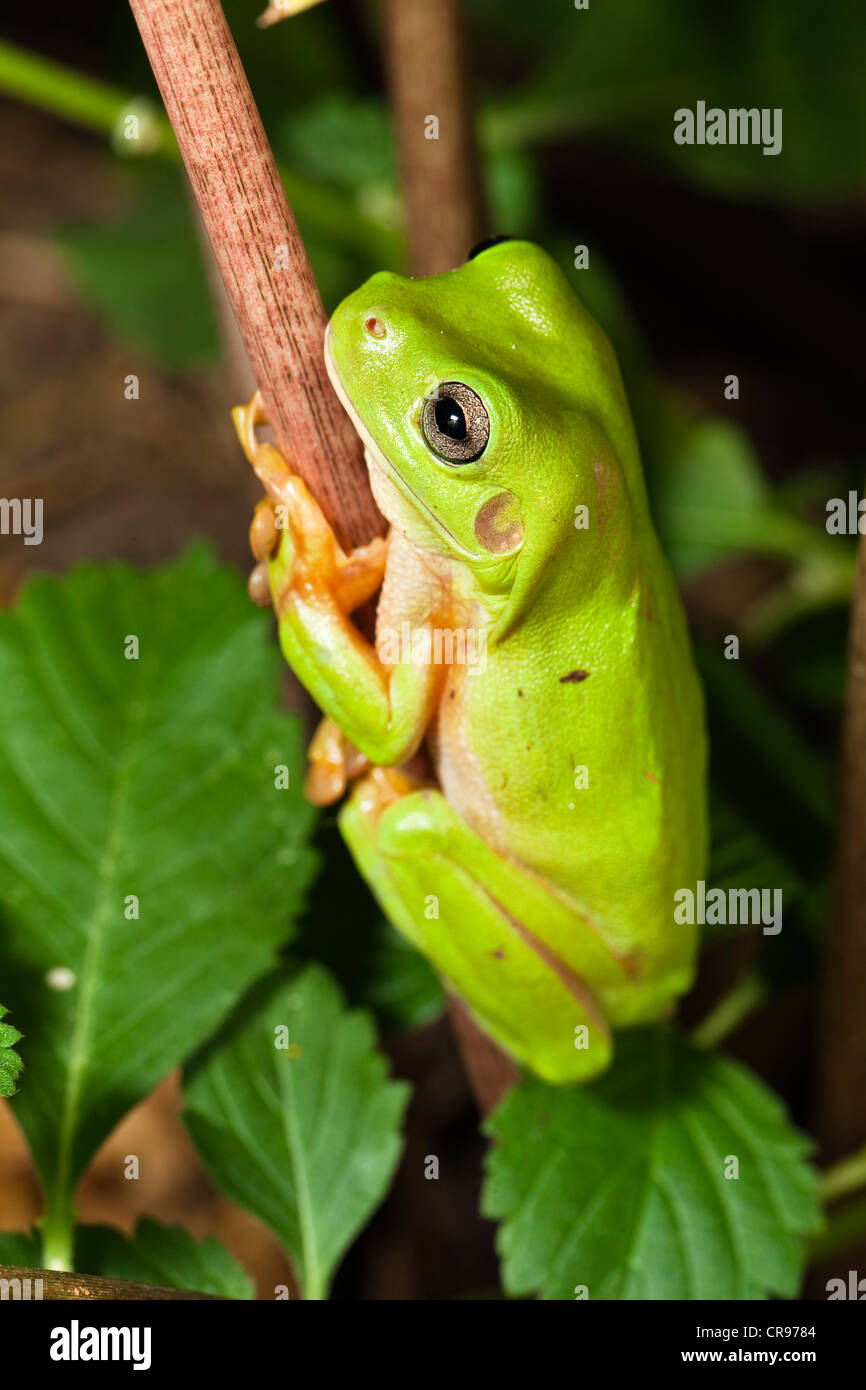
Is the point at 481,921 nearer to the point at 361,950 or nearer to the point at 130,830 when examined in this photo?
the point at 361,950

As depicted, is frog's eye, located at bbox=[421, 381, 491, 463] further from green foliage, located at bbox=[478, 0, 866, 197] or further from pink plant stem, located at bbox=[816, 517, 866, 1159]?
green foliage, located at bbox=[478, 0, 866, 197]

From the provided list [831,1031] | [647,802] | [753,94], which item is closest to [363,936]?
[647,802]

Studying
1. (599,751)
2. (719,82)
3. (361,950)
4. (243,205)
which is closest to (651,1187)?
(361,950)

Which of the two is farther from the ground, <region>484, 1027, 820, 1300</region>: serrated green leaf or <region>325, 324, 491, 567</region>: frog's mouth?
<region>325, 324, 491, 567</region>: frog's mouth

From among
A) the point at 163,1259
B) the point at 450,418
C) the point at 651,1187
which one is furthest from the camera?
the point at 651,1187

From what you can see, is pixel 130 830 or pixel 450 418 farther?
pixel 130 830

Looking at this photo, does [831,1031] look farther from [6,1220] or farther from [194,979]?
[6,1220]

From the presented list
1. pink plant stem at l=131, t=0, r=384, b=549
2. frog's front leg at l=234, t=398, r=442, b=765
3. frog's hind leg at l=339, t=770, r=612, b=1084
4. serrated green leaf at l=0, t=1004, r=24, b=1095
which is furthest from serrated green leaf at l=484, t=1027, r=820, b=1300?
pink plant stem at l=131, t=0, r=384, b=549
